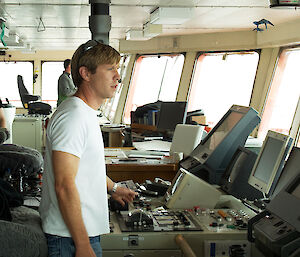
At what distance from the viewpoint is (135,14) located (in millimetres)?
8406

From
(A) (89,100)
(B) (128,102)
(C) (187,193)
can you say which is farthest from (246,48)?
(A) (89,100)

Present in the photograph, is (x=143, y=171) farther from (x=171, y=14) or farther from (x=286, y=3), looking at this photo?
(x=171, y=14)

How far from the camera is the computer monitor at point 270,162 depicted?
8.21 feet

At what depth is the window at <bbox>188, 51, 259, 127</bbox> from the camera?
419 inches

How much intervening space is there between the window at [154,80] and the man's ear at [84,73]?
9.84m

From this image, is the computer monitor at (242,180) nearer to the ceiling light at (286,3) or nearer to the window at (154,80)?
the ceiling light at (286,3)

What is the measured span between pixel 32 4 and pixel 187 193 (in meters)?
5.34

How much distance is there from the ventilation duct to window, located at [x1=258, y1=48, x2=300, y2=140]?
404 centimetres

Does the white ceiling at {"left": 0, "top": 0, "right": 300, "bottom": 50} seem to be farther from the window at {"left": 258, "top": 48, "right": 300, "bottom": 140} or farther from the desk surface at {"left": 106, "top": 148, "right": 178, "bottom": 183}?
the desk surface at {"left": 106, "top": 148, "right": 178, "bottom": 183}

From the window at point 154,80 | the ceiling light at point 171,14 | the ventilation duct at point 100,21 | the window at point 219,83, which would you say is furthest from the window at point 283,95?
the ventilation duct at point 100,21

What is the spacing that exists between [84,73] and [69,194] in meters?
0.49

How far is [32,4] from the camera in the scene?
741 cm

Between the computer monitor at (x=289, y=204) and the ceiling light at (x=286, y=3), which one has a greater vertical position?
the ceiling light at (x=286, y=3)

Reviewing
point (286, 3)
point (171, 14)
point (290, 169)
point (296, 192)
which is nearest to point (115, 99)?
point (171, 14)
